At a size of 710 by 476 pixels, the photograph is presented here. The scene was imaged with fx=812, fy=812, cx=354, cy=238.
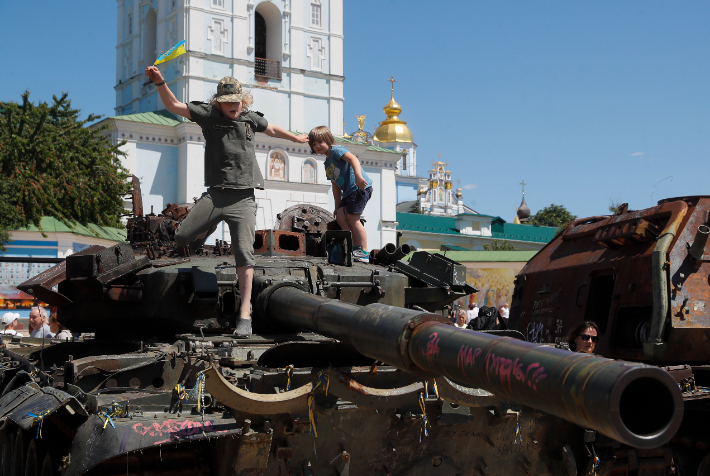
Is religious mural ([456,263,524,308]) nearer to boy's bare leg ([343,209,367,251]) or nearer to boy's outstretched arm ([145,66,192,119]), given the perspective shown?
boy's bare leg ([343,209,367,251])

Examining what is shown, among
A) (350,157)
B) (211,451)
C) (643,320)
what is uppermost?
(350,157)

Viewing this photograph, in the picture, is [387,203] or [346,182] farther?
[387,203]

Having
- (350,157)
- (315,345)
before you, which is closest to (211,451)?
(315,345)

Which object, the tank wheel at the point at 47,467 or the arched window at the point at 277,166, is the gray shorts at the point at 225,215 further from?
the arched window at the point at 277,166

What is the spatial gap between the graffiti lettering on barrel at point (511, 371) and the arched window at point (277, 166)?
31566 mm

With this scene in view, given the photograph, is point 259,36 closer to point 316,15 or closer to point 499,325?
point 316,15

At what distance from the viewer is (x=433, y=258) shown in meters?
7.61

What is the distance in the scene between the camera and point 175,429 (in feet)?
14.0

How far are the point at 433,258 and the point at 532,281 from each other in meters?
3.26

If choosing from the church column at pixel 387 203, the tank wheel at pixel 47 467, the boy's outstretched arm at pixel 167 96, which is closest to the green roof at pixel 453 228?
the church column at pixel 387 203

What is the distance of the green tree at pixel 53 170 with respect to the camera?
77.2 ft

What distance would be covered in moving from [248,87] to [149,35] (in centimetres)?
618

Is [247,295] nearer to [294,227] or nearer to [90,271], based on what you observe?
Result: [90,271]

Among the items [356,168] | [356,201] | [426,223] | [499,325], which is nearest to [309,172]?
[426,223]
